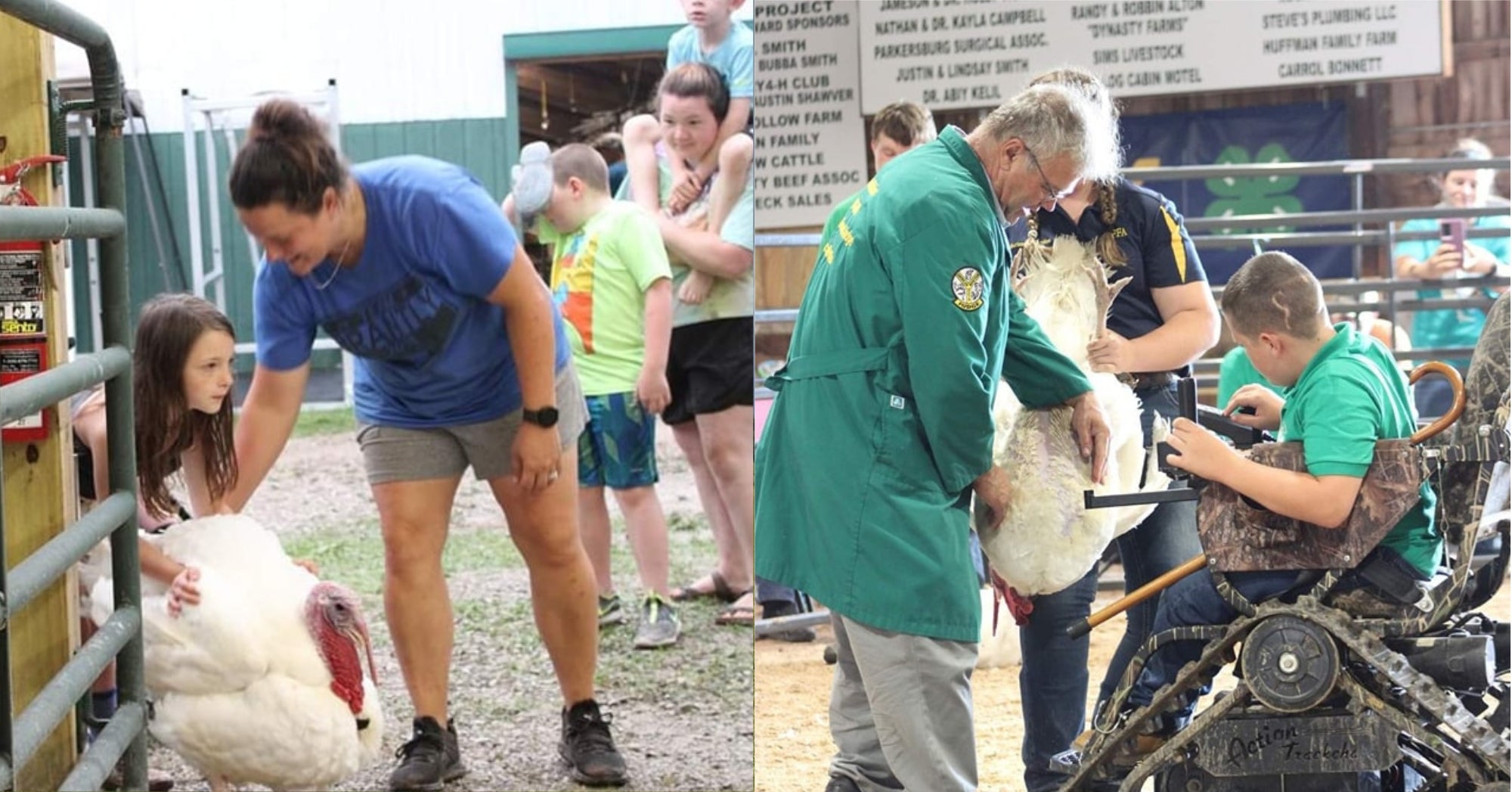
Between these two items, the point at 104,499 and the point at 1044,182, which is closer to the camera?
Result: the point at 1044,182

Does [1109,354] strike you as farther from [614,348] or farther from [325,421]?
[325,421]

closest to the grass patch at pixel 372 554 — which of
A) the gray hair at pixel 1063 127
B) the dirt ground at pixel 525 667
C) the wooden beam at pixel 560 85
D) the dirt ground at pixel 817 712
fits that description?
the dirt ground at pixel 525 667

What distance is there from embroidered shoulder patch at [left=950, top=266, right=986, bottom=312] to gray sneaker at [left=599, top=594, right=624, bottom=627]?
928 millimetres

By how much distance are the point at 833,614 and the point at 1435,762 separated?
862mm

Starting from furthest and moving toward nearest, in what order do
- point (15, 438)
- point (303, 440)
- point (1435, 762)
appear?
point (303, 440)
point (15, 438)
point (1435, 762)

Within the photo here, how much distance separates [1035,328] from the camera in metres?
2.30

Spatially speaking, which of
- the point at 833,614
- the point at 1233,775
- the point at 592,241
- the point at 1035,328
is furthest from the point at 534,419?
the point at 1233,775

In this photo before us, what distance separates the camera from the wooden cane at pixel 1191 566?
7.27 feet

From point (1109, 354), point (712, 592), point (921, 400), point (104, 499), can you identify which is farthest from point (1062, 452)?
point (104, 499)

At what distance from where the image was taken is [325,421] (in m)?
2.63

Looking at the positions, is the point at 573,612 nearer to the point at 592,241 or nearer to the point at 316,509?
the point at 316,509

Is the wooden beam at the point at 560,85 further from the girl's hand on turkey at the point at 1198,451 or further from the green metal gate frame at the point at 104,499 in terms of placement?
the girl's hand on turkey at the point at 1198,451

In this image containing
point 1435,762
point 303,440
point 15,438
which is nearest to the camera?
point 1435,762

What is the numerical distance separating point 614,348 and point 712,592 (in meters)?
0.45
